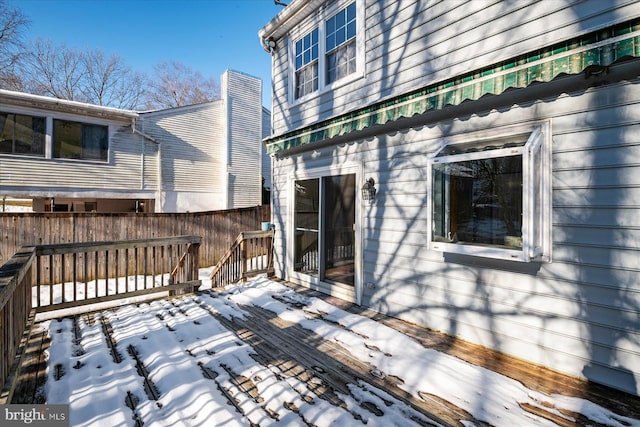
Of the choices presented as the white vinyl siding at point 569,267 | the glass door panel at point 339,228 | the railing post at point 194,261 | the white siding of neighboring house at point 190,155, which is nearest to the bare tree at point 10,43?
the white siding of neighboring house at point 190,155

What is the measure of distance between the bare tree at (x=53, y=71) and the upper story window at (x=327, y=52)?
17.4 metres

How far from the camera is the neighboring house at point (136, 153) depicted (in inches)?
340

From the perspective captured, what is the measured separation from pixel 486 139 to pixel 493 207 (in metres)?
0.67

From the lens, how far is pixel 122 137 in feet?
33.1

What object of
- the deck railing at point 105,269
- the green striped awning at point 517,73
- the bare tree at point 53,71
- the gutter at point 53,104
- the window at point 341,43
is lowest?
the deck railing at point 105,269

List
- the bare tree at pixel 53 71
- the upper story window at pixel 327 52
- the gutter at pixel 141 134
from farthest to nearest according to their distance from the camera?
the bare tree at pixel 53 71 < the gutter at pixel 141 134 < the upper story window at pixel 327 52

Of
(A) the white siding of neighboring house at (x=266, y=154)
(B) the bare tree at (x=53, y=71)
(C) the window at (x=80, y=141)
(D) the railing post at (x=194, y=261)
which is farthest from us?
(B) the bare tree at (x=53, y=71)

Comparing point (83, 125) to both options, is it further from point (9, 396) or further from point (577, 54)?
point (577, 54)

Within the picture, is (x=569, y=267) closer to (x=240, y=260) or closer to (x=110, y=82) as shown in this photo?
(x=240, y=260)

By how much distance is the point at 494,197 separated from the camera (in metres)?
2.88

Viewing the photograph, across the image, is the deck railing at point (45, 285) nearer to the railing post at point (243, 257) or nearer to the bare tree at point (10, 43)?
the railing post at point (243, 257)

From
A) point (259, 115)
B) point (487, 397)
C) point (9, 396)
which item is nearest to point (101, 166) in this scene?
point (259, 115)

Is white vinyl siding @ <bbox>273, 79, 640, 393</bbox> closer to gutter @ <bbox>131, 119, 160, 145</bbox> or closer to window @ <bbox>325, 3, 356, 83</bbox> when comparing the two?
window @ <bbox>325, 3, 356, 83</bbox>

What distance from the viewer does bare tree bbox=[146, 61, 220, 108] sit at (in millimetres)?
19297
